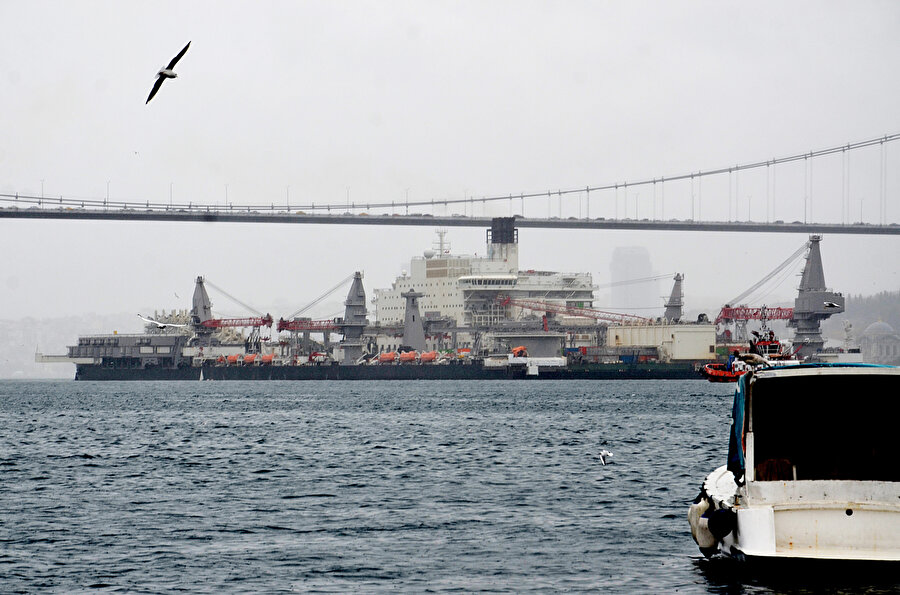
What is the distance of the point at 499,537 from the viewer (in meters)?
17.2

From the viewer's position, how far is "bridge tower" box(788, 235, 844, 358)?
101 m

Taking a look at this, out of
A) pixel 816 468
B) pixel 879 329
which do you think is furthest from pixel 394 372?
pixel 816 468

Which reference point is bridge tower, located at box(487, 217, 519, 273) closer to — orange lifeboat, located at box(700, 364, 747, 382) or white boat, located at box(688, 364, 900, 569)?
orange lifeboat, located at box(700, 364, 747, 382)

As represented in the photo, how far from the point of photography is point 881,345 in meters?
148

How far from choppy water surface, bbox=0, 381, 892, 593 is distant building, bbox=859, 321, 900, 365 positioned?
108 metres

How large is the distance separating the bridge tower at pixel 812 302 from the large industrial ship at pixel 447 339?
7542mm

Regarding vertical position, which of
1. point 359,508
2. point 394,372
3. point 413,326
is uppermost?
point 413,326

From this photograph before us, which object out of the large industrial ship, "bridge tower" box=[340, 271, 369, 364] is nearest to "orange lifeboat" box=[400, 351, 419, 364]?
the large industrial ship

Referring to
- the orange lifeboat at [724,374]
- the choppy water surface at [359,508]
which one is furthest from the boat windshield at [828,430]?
the orange lifeboat at [724,374]

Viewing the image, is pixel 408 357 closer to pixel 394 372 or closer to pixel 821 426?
pixel 394 372

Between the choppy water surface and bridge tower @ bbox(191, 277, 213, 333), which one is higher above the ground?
bridge tower @ bbox(191, 277, 213, 333)

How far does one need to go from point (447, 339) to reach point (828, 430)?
10866 cm

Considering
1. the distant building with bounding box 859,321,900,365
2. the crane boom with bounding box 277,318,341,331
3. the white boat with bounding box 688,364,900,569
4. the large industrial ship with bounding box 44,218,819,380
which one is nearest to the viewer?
the white boat with bounding box 688,364,900,569

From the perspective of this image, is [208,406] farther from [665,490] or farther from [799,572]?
[799,572]
